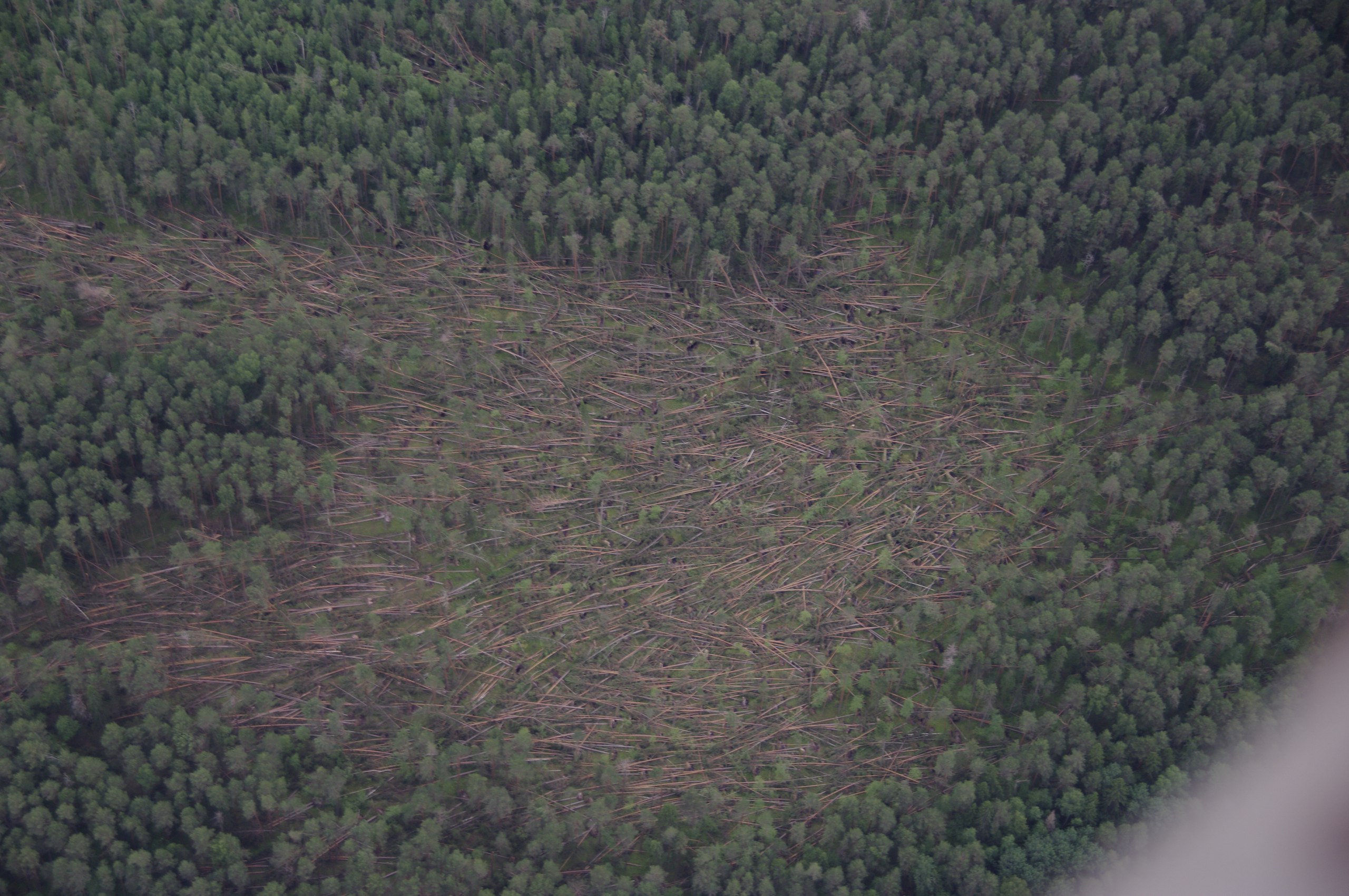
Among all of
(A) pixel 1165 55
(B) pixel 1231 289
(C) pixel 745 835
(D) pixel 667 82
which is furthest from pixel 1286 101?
(C) pixel 745 835

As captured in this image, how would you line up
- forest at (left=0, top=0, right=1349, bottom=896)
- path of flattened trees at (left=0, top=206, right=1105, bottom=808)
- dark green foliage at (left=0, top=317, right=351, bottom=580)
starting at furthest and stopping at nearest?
1. dark green foliage at (left=0, top=317, right=351, bottom=580)
2. path of flattened trees at (left=0, top=206, right=1105, bottom=808)
3. forest at (left=0, top=0, right=1349, bottom=896)

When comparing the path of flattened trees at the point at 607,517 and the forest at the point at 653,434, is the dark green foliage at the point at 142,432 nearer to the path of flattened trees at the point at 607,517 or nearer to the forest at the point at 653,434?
the forest at the point at 653,434

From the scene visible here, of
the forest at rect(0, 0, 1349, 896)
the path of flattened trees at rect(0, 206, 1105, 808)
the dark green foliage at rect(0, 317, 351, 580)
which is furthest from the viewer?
the dark green foliage at rect(0, 317, 351, 580)

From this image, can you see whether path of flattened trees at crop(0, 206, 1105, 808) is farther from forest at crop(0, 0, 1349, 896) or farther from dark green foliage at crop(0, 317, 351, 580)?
dark green foliage at crop(0, 317, 351, 580)

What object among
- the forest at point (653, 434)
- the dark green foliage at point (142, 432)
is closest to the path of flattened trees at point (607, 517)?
the forest at point (653, 434)

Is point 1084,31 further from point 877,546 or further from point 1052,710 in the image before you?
point 1052,710

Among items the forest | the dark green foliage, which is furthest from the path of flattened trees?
the dark green foliage
